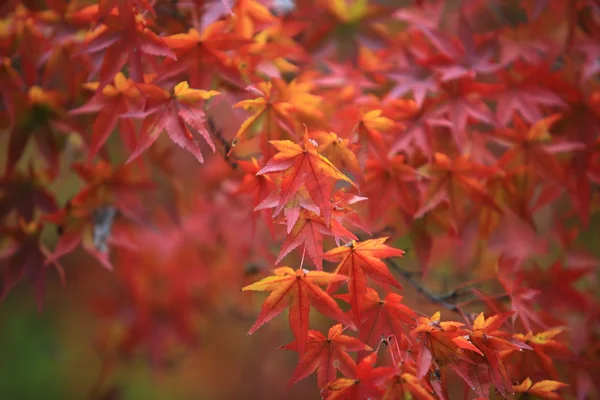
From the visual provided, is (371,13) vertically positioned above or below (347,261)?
above

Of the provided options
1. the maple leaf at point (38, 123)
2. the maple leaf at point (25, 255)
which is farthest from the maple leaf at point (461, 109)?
the maple leaf at point (25, 255)

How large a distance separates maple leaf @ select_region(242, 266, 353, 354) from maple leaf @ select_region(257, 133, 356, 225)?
0.13m

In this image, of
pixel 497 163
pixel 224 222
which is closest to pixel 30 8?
pixel 224 222

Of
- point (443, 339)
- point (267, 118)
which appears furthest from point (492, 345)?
point (267, 118)

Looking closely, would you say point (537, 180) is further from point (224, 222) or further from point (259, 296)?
point (259, 296)

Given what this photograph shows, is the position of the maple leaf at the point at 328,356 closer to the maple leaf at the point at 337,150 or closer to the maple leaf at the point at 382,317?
the maple leaf at the point at 382,317

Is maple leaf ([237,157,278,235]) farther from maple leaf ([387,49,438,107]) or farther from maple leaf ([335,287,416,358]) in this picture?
maple leaf ([387,49,438,107])

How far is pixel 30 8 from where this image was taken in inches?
55.6

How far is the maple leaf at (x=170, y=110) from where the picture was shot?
1028 millimetres

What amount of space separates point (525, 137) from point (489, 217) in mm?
233

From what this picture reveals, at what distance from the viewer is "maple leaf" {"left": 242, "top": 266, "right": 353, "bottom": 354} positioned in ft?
3.00

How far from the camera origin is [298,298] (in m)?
0.93

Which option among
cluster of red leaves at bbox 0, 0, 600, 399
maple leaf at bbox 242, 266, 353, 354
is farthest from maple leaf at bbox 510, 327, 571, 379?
maple leaf at bbox 242, 266, 353, 354

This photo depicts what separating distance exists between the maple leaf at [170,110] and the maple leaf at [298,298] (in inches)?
12.6
